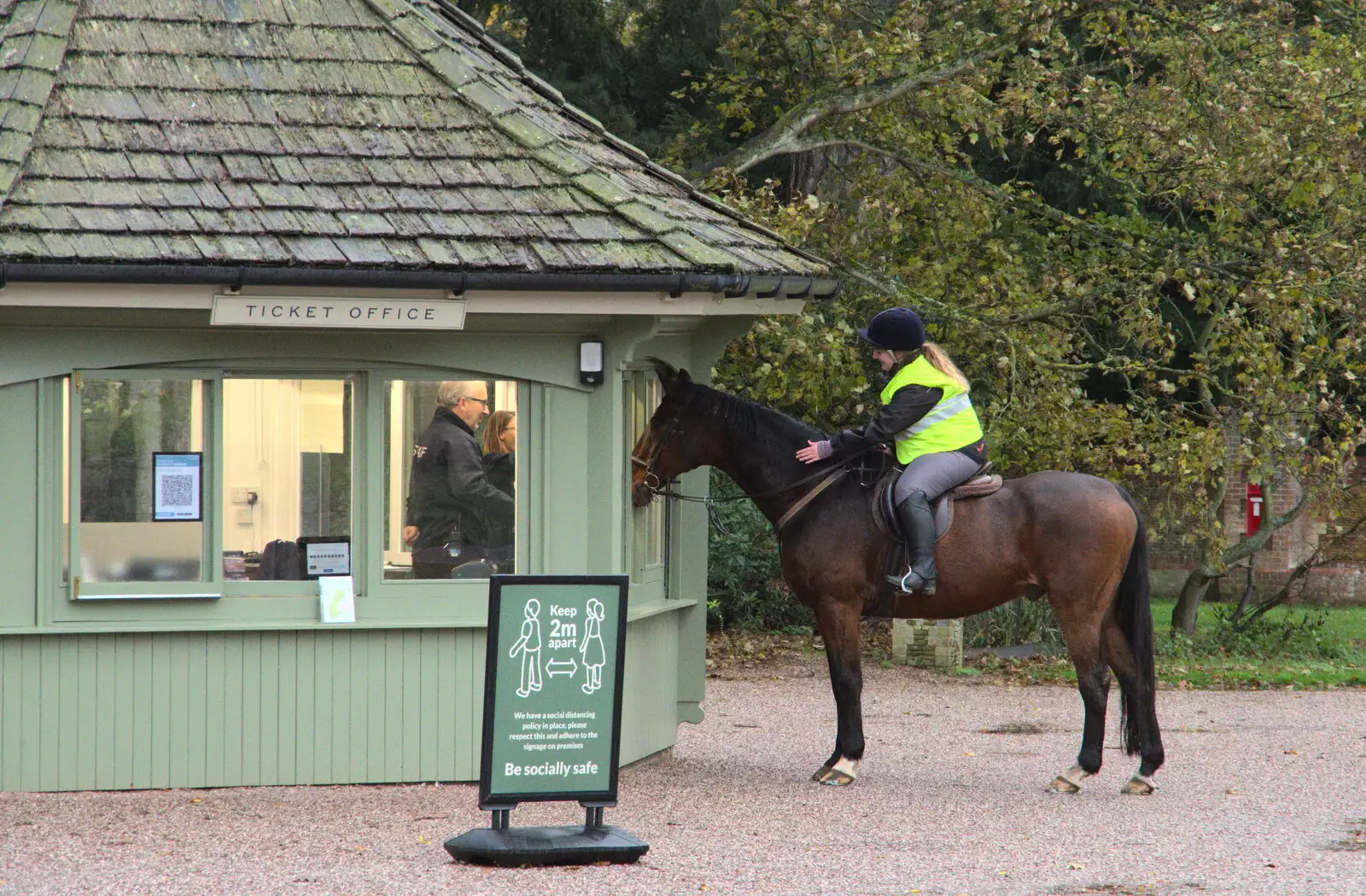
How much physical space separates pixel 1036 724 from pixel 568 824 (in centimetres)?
533

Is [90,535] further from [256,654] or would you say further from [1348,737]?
[1348,737]

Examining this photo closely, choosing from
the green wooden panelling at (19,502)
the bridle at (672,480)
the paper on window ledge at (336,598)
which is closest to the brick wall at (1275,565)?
the bridle at (672,480)

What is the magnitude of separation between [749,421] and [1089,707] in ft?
7.88

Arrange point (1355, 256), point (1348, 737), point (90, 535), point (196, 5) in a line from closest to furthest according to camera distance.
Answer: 1. point (90, 535)
2. point (196, 5)
3. point (1348, 737)
4. point (1355, 256)

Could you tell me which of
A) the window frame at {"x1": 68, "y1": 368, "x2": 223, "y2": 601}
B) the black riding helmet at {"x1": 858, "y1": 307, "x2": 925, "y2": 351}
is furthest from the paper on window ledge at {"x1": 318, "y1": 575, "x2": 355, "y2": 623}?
the black riding helmet at {"x1": 858, "y1": 307, "x2": 925, "y2": 351}

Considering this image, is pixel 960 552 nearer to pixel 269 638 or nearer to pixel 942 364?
pixel 942 364

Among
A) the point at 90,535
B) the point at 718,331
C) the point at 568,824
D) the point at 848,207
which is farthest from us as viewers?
the point at 848,207

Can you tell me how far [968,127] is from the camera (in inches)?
584

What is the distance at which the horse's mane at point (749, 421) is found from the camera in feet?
31.4

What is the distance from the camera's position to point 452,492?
8.96m

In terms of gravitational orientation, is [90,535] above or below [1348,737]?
above

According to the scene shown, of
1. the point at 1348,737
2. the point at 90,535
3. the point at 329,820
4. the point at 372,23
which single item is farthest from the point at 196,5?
the point at 1348,737

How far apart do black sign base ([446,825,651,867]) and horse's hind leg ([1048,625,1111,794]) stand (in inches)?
118

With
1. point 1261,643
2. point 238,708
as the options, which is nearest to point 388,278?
point 238,708
